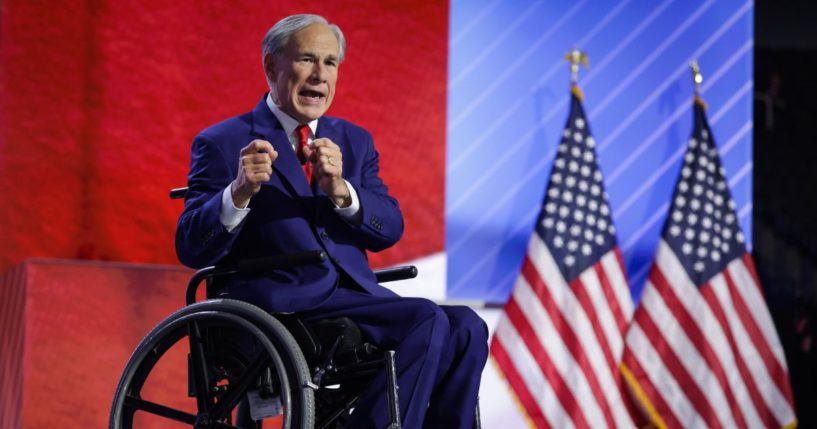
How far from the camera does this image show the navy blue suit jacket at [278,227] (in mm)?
2279

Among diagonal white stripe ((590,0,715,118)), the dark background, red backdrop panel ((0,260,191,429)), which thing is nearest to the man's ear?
red backdrop panel ((0,260,191,429))

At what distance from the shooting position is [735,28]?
4332 mm

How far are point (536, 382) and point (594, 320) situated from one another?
1.06ft

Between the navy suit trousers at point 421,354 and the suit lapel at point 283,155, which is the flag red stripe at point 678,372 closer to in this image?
the navy suit trousers at point 421,354

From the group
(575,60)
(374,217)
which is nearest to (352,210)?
(374,217)

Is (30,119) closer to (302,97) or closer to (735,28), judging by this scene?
(302,97)

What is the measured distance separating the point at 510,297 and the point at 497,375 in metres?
0.30

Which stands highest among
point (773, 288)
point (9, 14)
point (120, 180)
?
point (9, 14)

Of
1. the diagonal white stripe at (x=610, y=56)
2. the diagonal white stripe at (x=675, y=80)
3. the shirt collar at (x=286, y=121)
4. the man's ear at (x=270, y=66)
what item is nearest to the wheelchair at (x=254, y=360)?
the shirt collar at (x=286, y=121)

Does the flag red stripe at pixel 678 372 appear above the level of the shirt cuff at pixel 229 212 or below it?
below

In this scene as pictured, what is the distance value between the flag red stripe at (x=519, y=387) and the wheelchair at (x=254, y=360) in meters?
1.71

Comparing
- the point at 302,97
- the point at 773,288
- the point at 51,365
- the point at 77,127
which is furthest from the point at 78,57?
the point at 773,288

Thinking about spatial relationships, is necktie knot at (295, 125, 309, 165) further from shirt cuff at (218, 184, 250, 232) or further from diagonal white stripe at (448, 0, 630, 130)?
diagonal white stripe at (448, 0, 630, 130)

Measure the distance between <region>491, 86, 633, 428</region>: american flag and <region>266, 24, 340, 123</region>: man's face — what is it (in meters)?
1.72
